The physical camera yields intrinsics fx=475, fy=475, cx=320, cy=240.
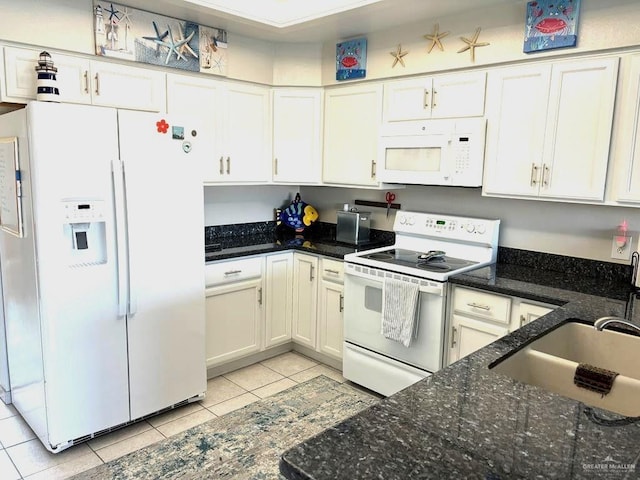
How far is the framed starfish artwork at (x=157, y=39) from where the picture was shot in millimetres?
2799

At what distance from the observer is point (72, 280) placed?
232cm

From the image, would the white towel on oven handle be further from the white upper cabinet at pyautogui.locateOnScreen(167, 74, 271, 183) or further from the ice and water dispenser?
the ice and water dispenser

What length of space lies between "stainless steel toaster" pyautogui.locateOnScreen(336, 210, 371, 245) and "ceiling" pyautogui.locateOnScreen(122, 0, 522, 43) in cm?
130

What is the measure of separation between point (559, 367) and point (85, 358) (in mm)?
2154

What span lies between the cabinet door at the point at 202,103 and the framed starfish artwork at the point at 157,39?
0.09m

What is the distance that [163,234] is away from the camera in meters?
2.59

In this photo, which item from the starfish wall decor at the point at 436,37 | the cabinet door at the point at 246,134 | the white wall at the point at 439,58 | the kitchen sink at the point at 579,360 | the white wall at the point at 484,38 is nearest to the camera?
the kitchen sink at the point at 579,360

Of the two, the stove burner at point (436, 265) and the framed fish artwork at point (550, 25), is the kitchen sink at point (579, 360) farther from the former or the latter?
the framed fish artwork at point (550, 25)

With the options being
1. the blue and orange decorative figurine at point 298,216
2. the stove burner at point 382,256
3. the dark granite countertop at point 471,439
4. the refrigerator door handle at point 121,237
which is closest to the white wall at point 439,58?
the blue and orange decorative figurine at point 298,216

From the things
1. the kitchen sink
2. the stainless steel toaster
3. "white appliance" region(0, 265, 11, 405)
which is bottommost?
"white appliance" region(0, 265, 11, 405)

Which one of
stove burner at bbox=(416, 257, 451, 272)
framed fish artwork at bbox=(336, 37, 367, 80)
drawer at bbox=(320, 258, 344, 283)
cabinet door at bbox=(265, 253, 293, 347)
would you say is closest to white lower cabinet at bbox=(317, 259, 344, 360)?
drawer at bbox=(320, 258, 344, 283)

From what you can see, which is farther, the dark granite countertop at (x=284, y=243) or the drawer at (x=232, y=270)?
the dark granite countertop at (x=284, y=243)

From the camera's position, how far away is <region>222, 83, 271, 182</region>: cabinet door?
3.42 m

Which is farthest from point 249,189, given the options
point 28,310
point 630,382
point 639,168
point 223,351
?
point 630,382
